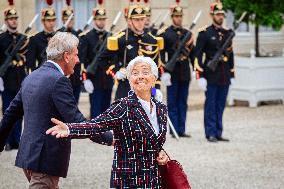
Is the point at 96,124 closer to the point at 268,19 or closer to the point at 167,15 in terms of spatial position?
→ the point at 268,19

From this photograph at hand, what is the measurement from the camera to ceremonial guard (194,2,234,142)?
41.2ft

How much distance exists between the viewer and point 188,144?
12.2m

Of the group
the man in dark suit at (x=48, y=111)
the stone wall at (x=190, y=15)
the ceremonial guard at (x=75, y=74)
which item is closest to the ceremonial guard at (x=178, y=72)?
the ceremonial guard at (x=75, y=74)

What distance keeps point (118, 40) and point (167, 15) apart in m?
6.92

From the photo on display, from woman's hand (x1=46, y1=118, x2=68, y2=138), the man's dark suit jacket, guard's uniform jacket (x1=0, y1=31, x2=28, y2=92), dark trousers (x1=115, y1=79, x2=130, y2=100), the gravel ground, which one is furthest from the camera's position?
guard's uniform jacket (x1=0, y1=31, x2=28, y2=92)

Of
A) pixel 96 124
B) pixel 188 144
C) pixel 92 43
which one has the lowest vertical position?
pixel 188 144

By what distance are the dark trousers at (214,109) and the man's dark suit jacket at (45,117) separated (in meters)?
6.37

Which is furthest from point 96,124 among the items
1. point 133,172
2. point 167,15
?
point 167,15

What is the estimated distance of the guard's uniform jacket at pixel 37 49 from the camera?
12117 mm

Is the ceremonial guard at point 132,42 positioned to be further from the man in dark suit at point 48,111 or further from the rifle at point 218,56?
the man in dark suit at point 48,111

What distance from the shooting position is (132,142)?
586 centimetres

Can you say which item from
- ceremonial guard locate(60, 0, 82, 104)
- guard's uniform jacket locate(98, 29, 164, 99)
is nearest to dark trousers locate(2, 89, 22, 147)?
ceremonial guard locate(60, 0, 82, 104)

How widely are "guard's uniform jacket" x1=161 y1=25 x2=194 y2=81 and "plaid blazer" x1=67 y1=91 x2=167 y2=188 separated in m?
7.08

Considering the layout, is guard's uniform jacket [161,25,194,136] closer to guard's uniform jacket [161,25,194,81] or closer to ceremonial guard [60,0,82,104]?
guard's uniform jacket [161,25,194,81]
